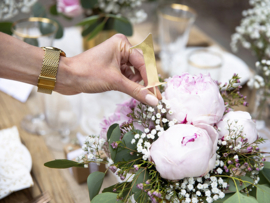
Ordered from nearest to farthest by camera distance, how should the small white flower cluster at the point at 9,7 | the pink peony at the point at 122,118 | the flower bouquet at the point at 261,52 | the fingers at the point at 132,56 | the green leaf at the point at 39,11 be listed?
1. the pink peony at the point at 122,118
2. the fingers at the point at 132,56
3. the flower bouquet at the point at 261,52
4. the small white flower cluster at the point at 9,7
5. the green leaf at the point at 39,11

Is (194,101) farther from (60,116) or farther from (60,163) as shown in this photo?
(60,116)

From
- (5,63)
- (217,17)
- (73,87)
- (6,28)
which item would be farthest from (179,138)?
(217,17)

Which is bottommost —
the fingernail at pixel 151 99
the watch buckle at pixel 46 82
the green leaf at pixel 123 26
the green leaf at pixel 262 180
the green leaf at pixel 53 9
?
the green leaf at pixel 53 9

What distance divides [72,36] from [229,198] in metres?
1.13

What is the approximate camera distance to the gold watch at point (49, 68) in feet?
1.88

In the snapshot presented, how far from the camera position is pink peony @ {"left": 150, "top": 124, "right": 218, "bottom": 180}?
383 mm

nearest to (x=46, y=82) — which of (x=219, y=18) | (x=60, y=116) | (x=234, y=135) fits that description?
(x=60, y=116)

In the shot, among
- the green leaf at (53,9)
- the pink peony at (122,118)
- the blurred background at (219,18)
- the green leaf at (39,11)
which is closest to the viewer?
the pink peony at (122,118)

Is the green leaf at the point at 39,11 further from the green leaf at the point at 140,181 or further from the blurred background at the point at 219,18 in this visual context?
the blurred background at the point at 219,18

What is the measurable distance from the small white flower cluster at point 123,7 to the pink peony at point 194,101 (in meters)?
0.61

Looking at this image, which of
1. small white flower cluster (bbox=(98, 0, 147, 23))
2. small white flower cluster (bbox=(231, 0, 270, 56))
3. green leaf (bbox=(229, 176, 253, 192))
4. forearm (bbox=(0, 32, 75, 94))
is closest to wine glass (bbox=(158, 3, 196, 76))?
small white flower cluster (bbox=(98, 0, 147, 23))

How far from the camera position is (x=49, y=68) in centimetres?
58

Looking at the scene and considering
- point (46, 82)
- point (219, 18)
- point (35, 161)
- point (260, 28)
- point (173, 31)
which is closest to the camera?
point (46, 82)

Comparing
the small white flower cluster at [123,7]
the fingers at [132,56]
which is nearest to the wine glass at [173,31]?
the small white flower cluster at [123,7]
